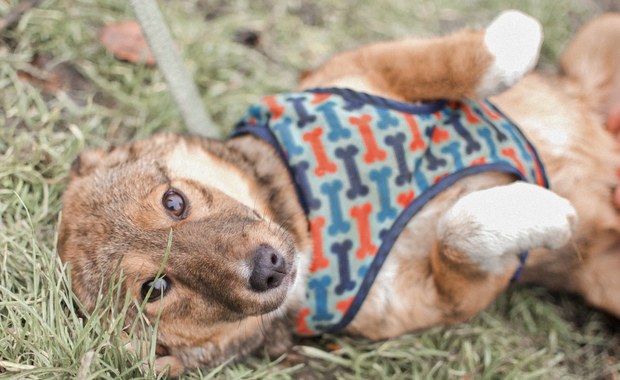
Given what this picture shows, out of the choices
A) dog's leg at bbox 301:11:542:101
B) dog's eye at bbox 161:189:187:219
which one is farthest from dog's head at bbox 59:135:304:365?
dog's leg at bbox 301:11:542:101

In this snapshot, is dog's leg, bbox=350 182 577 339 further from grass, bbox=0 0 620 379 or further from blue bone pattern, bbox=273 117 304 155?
blue bone pattern, bbox=273 117 304 155

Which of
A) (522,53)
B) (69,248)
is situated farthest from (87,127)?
(522,53)

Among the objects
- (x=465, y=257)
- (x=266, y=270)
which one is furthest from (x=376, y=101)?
(x=266, y=270)

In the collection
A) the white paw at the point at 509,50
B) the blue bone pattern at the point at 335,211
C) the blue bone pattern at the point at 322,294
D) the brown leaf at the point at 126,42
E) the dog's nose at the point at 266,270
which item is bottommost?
the blue bone pattern at the point at 322,294

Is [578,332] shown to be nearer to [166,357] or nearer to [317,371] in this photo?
[317,371]

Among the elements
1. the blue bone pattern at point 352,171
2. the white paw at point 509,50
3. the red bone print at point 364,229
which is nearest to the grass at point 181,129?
the red bone print at point 364,229

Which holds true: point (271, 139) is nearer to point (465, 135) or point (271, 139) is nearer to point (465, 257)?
point (465, 135)

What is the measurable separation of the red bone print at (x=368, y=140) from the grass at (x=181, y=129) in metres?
0.95

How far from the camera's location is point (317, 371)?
9.24 feet

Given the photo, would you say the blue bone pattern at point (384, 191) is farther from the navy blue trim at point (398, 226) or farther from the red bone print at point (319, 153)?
the red bone print at point (319, 153)

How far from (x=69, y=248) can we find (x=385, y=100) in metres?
1.62

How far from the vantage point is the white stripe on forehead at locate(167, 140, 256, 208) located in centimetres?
264

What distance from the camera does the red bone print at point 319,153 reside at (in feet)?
8.75

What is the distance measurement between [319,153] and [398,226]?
0.50 meters
